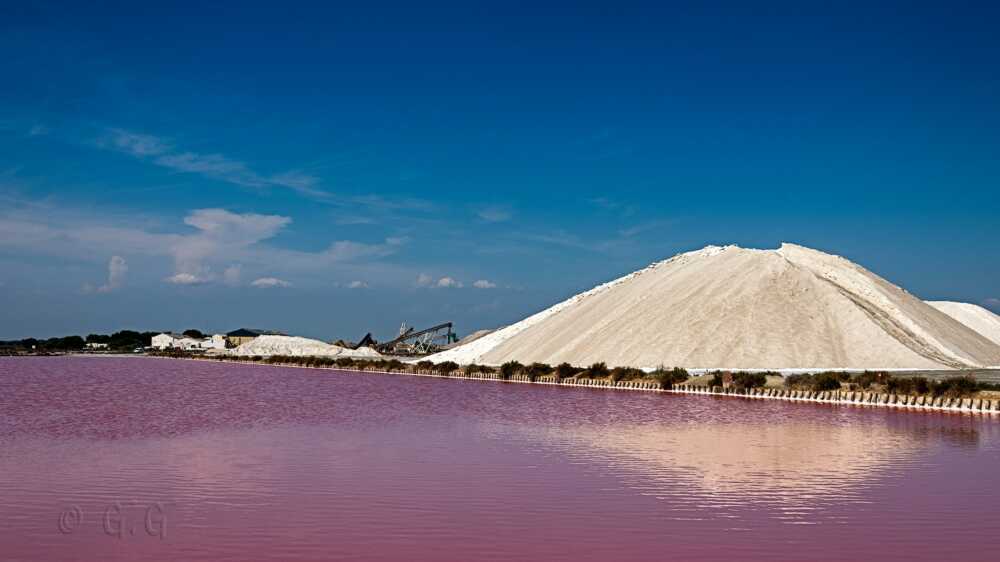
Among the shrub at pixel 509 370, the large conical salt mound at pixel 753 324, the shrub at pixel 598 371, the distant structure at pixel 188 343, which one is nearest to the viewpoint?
the shrub at pixel 598 371

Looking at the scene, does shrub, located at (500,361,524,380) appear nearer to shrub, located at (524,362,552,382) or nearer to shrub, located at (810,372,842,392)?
shrub, located at (524,362,552,382)

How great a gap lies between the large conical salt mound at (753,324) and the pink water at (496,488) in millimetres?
24096

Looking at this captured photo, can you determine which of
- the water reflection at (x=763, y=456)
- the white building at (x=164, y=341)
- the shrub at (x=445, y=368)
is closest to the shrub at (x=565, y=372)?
the shrub at (x=445, y=368)

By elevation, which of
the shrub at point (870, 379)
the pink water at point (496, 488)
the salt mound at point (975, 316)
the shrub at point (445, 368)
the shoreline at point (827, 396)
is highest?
the salt mound at point (975, 316)

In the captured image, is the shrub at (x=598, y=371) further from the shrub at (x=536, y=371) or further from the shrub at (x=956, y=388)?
the shrub at (x=956, y=388)

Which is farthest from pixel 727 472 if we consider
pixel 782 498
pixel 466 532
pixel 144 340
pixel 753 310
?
pixel 144 340

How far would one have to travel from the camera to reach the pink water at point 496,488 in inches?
383

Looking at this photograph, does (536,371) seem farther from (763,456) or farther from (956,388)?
(763,456)

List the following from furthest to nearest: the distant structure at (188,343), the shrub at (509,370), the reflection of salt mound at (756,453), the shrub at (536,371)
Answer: the distant structure at (188,343) → the shrub at (509,370) → the shrub at (536,371) → the reflection of salt mound at (756,453)

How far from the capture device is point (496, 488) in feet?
43.2

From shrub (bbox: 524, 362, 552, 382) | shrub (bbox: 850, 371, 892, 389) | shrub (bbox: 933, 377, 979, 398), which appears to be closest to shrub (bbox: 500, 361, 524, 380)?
shrub (bbox: 524, 362, 552, 382)

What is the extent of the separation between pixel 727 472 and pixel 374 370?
56762 millimetres

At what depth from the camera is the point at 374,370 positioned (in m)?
69.8

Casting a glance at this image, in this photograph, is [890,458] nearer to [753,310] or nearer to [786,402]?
[786,402]
